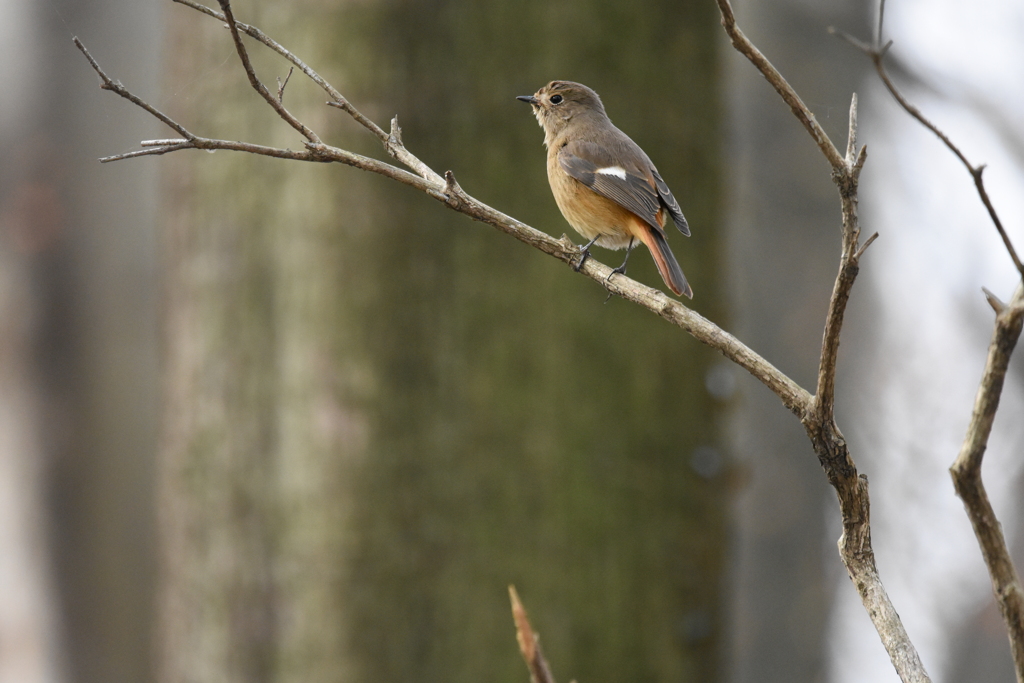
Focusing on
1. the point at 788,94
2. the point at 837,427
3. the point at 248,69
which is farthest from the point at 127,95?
the point at 837,427

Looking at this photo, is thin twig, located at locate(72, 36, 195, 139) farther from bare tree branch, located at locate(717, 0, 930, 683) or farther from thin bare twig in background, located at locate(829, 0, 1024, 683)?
thin bare twig in background, located at locate(829, 0, 1024, 683)

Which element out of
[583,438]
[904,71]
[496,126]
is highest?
[904,71]

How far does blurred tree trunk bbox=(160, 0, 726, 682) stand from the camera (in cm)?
243

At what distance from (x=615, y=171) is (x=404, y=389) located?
0.92 metres

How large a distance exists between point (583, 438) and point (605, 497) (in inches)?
7.8

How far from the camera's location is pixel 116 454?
5.68 m

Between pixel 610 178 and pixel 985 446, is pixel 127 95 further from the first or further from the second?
pixel 610 178

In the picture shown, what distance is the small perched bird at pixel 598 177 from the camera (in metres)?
1.85

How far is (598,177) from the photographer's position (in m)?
1.99

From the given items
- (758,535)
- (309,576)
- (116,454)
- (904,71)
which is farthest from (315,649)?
(758,535)

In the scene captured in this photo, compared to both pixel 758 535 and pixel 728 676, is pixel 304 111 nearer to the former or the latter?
pixel 728 676

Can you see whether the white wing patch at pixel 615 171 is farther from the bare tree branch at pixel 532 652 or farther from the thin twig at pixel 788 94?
the bare tree branch at pixel 532 652

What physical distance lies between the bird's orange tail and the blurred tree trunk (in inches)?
27.7

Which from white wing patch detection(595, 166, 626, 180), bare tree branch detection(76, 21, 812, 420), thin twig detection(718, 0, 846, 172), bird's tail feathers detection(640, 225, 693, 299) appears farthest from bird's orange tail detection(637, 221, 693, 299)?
thin twig detection(718, 0, 846, 172)
